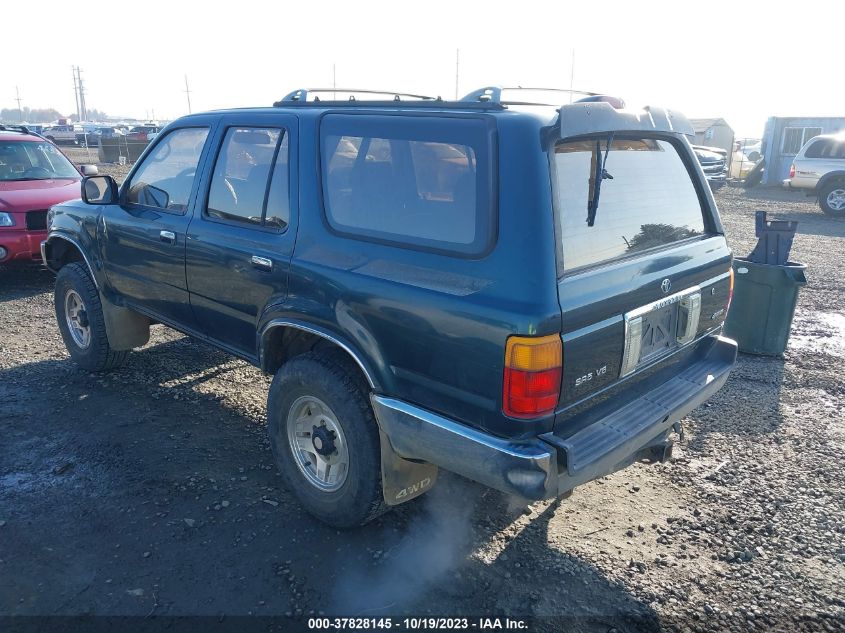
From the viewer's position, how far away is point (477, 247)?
2523mm

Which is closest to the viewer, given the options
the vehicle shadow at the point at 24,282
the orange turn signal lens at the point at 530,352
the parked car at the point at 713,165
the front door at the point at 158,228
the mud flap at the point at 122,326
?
the orange turn signal lens at the point at 530,352

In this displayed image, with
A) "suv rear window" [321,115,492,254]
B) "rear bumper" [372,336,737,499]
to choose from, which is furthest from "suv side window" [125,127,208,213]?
"rear bumper" [372,336,737,499]

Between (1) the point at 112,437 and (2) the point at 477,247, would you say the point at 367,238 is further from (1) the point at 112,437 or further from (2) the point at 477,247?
(1) the point at 112,437

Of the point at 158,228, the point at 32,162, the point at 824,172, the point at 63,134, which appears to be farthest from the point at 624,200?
the point at 63,134

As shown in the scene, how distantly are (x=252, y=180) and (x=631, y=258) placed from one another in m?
2.02

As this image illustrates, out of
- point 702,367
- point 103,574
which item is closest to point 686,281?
point 702,367

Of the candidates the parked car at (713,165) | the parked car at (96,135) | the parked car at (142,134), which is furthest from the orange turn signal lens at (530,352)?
the parked car at (96,135)

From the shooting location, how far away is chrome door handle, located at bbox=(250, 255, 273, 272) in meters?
3.29

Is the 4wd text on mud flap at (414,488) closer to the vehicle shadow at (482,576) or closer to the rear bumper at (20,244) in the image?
the vehicle shadow at (482,576)

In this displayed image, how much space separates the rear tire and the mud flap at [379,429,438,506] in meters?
17.1

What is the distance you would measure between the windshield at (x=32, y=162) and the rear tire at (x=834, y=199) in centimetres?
1672

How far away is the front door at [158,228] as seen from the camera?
13.0 feet

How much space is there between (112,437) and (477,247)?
2935 millimetres

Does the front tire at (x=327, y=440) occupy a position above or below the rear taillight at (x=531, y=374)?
below
